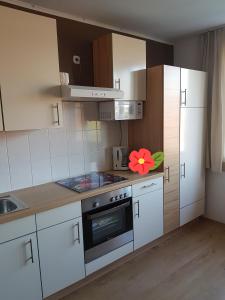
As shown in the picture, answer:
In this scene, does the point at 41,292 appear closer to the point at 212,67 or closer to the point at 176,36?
the point at 212,67

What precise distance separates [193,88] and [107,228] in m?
1.85

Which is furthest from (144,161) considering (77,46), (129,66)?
(77,46)

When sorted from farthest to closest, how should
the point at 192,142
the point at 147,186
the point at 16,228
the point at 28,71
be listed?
1. the point at 192,142
2. the point at 147,186
3. the point at 28,71
4. the point at 16,228

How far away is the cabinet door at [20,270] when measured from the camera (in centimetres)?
159

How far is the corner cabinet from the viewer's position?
2.28m

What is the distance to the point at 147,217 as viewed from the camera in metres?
2.47

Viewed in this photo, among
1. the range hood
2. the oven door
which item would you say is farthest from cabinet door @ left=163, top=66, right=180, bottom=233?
the range hood

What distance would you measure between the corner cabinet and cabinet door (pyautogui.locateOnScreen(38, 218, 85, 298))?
1350 mm

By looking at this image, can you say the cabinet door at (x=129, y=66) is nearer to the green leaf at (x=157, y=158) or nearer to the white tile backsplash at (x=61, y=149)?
the white tile backsplash at (x=61, y=149)

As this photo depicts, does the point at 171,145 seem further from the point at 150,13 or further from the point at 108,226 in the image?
the point at 150,13

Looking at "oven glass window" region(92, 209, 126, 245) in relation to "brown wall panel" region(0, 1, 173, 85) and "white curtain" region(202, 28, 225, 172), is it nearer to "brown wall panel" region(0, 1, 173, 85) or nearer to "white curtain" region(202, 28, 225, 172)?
"brown wall panel" region(0, 1, 173, 85)

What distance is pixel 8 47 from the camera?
5.49 ft

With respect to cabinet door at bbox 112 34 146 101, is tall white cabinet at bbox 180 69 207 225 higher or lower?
lower

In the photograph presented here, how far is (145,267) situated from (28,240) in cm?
123
